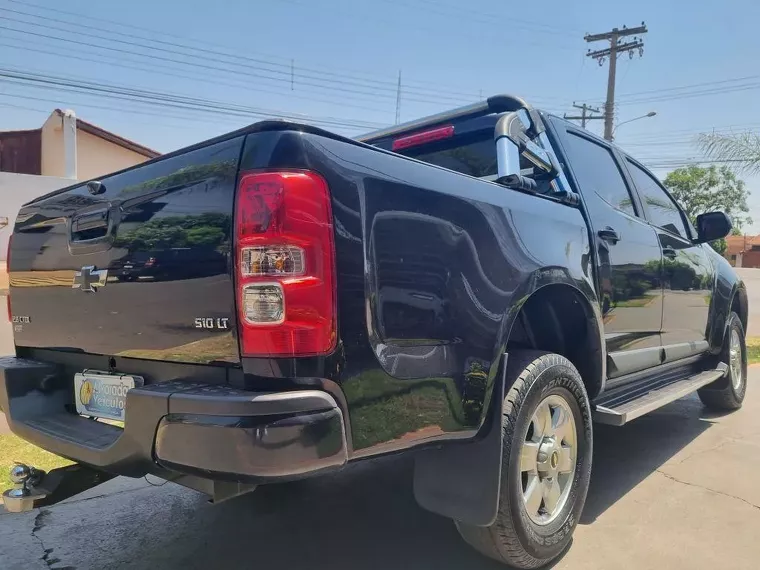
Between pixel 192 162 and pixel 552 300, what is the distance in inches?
72.0

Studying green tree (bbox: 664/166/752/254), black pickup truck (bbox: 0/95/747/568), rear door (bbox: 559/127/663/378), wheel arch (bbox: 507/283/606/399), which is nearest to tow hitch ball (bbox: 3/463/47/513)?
black pickup truck (bbox: 0/95/747/568)

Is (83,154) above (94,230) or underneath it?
above

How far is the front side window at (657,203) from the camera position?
4.19m

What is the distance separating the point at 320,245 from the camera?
1827mm

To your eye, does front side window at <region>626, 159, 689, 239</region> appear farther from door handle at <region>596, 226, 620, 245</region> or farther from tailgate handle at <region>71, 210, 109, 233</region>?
tailgate handle at <region>71, 210, 109, 233</region>

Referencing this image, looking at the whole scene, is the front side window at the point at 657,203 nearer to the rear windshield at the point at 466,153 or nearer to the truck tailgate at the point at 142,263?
the rear windshield at the point at 466,153

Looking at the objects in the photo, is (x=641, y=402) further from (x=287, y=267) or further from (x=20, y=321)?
(x=20, y=321)

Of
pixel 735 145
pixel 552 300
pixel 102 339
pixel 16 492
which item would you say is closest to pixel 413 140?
pixel 552 300

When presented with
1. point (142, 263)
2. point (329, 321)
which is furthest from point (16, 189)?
point (329, 321)

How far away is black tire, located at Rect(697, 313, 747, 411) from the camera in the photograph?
Answer: 529 centimetres

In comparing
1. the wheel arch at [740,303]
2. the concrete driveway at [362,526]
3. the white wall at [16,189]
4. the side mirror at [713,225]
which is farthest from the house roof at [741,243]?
the concrete driveway at [362,526]

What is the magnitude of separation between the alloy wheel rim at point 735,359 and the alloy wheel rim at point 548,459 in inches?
128

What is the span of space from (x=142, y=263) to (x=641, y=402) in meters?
2.78

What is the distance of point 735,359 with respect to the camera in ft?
18.2
